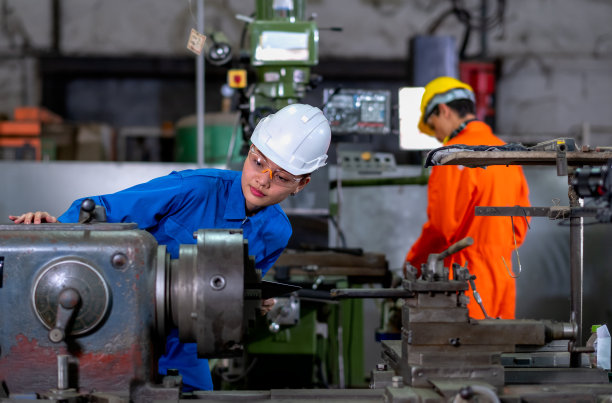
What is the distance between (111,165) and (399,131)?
4.75 feet

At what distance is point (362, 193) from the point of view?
288cm

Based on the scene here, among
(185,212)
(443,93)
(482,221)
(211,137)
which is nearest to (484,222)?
(482,221)

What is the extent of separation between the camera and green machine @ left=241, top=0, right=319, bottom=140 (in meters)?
2.30

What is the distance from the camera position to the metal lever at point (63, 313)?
2.40ft

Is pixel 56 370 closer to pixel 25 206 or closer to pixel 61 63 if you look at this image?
pixel 25 206

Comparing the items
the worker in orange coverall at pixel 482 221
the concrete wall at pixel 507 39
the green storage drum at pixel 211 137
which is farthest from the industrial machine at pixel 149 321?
the concrete wall at pixel 507 39

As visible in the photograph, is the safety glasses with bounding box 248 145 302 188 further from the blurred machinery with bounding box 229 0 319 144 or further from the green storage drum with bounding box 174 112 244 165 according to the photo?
the green storage drum with bounding box 174 112 244 165

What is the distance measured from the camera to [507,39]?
16.5 ft

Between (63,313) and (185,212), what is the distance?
0.55 meters

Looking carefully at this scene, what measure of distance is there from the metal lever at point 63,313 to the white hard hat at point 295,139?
1.96 ft

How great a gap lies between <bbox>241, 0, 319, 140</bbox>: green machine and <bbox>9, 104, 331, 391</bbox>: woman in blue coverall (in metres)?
1.01

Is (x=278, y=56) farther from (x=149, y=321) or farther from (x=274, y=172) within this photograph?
(x=149, y=321)

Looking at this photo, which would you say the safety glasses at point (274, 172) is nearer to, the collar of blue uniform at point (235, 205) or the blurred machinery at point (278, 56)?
the collar of blue uniform at point (235, 205)

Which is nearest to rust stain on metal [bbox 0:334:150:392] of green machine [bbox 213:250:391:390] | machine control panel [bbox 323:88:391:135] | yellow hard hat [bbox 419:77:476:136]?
green machine [bbox 213:250:391:390]
